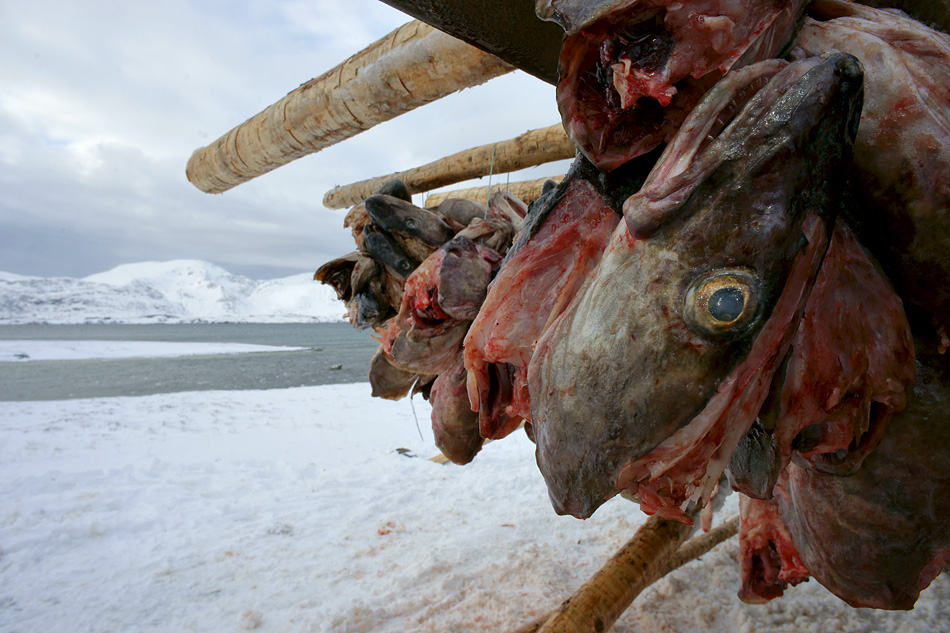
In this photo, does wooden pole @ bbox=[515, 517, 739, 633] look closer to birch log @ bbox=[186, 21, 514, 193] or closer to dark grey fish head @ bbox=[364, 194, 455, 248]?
dark grey fish head @ bbox=[364, 194, 455, 248]

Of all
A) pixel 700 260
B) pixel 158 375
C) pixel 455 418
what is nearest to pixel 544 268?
pixel 700 260

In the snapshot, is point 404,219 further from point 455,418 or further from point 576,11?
point 576,11

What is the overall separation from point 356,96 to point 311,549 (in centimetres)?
225

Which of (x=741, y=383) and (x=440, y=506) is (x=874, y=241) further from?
(x=440, y=506)

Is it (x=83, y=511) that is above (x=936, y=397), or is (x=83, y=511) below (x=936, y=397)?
below

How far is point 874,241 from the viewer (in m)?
0.68

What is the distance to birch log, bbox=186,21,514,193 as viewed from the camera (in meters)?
1.69

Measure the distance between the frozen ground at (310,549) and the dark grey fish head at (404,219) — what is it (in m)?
1.46

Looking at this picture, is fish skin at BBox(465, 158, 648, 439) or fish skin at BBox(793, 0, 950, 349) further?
fish skin at BBox(465, 158, 648, 439)

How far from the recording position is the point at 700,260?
21.1 inches

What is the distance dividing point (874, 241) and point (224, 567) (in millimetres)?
2836

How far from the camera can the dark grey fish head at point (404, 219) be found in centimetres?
179

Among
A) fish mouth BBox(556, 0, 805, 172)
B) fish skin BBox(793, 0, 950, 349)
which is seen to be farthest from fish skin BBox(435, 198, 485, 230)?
fish skin BBox(793, 0, 950, 349)

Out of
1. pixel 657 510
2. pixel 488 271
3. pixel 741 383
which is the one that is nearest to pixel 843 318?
pixel 741 383
